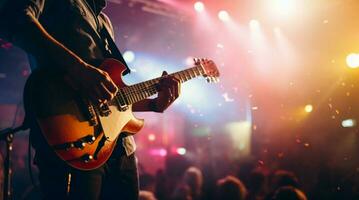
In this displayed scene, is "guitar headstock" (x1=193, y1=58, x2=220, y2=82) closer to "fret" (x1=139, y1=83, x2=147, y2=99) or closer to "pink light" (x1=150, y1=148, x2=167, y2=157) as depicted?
"fret" (x1=139, y1=83, x2=147, y2=99)

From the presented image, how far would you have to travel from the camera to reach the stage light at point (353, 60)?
→ 10242 millimetres

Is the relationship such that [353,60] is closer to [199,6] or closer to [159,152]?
[199,6]

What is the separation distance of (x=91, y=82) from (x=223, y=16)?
1058cm

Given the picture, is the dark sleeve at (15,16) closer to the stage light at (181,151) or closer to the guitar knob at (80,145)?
the guitar knob at (80,145)

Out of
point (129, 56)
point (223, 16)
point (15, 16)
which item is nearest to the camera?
point (15, 16)

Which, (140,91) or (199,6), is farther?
(199,6)

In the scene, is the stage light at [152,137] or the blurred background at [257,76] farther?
the stage light at [152,137]

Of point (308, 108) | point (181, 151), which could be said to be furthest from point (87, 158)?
point (181, 151)

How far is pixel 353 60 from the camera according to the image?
10.3 meters

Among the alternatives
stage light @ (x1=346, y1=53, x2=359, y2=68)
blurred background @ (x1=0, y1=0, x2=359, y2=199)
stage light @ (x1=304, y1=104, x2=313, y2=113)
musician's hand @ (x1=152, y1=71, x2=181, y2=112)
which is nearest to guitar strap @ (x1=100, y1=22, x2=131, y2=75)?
musician's hand @ (x1=152, y1=71, x2=181, y2=112)

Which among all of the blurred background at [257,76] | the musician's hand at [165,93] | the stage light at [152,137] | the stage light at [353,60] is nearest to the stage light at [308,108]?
the blurred background at [257,76]

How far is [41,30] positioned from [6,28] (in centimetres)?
20

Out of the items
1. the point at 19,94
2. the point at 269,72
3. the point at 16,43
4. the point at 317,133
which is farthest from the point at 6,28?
the point at 269,72

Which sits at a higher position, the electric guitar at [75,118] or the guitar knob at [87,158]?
the electric guitar at [75,118]
